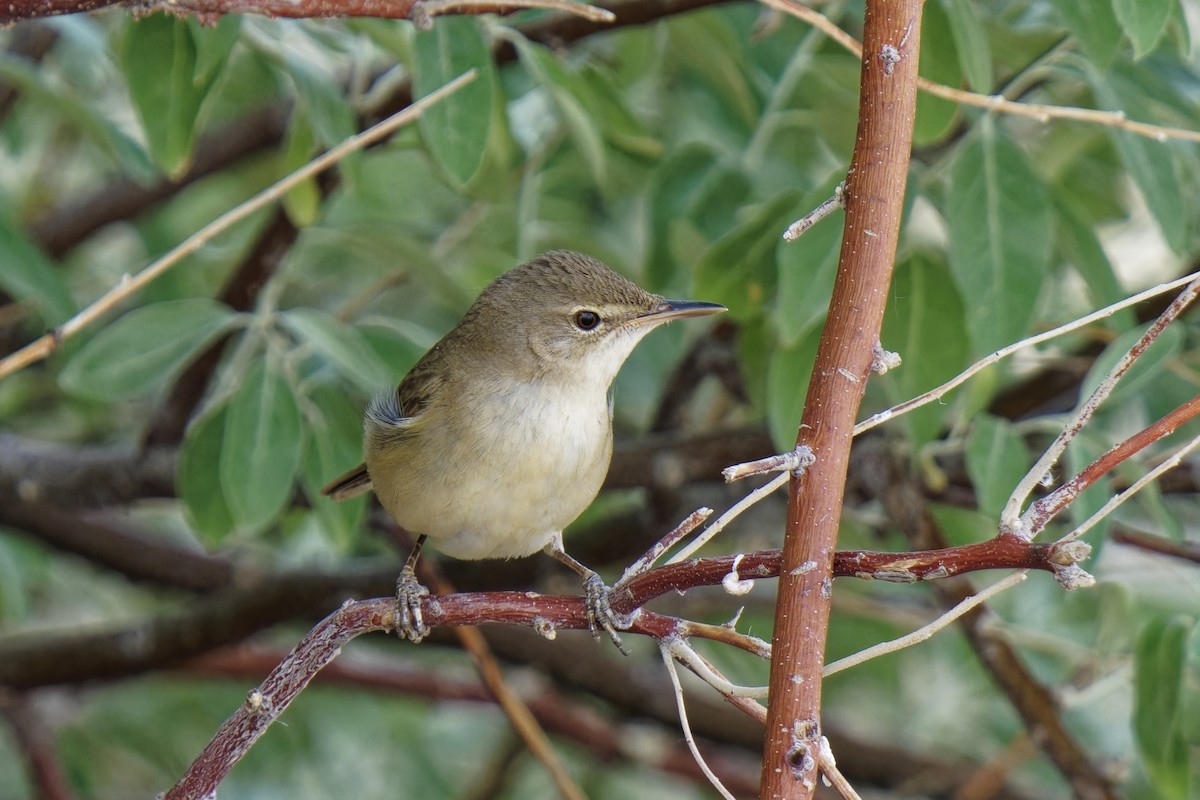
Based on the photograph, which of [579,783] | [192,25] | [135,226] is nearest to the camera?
[192,25]

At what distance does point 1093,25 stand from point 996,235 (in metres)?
0.42

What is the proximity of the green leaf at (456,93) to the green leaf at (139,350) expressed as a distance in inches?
29.4

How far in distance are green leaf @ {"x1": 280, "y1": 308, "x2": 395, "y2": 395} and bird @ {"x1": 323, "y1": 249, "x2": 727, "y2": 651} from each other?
0.12m

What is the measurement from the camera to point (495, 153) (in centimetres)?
340

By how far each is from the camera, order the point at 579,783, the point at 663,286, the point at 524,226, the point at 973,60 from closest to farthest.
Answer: the point at 973,60 < the point at 524,226 < the point at 663,286 < the point at 579,783

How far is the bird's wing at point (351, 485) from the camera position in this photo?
3.08 meters

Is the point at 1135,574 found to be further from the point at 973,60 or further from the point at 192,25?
the point at 192,25

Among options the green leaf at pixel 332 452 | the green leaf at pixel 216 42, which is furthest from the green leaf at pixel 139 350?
the green leaf at pixel 216 42

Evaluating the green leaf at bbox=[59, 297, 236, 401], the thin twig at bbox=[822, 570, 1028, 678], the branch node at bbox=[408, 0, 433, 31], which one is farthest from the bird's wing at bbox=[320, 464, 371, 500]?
the thin twig at bbox=[822, 570, 1028, 678]

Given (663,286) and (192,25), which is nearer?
(192,25)

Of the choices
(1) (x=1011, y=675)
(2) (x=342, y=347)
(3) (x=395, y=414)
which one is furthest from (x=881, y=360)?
(1) (x=1011, y=675)

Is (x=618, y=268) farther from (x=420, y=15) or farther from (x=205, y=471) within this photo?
(x=420, y=15)

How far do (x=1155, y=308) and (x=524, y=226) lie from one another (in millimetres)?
1516

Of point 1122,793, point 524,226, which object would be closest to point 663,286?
point 524,226
